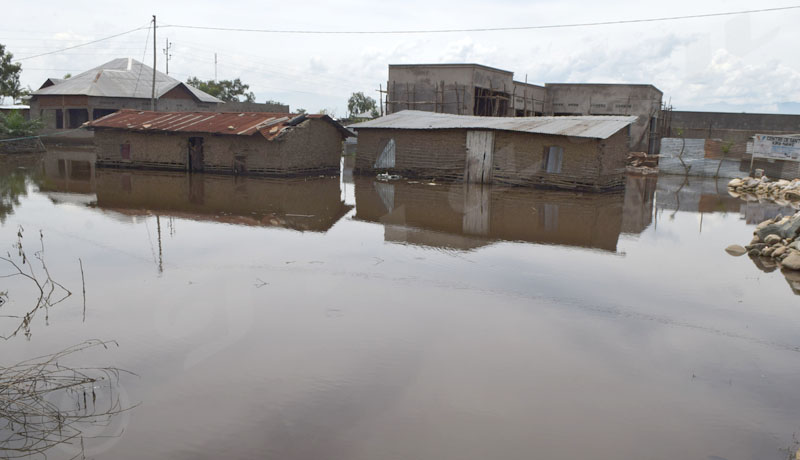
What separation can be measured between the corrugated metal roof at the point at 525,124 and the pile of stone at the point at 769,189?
5.91 metres

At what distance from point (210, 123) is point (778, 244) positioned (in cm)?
2175

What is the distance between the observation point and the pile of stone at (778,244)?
1141 centimetres

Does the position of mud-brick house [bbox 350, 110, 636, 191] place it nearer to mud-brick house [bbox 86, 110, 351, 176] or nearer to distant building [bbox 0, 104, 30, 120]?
Answer: mud-brick house [bbox 86, 110, 351, 176]

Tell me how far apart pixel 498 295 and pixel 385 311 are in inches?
73.3

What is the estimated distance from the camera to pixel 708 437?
5.05 m

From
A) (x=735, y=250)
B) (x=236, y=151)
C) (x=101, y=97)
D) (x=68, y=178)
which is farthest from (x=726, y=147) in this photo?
(x=101, y=97)

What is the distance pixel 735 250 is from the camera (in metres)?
12.6

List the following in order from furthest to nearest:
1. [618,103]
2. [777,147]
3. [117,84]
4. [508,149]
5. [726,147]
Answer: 1. [117,84]
2. [618,103]
3. [726,147]
4. [777,147]
5. [508,149]

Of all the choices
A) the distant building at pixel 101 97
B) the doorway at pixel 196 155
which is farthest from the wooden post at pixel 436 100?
the distant building at pixel 101 97

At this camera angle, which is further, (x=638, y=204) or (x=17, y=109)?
(x=17, y=109)

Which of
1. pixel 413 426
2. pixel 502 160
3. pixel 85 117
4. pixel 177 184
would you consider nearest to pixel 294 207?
pixel 177 184

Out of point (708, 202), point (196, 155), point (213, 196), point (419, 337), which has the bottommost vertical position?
point (419, 337)

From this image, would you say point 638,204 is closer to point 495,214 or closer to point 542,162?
point 542,162

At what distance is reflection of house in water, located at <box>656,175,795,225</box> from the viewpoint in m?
18.6
